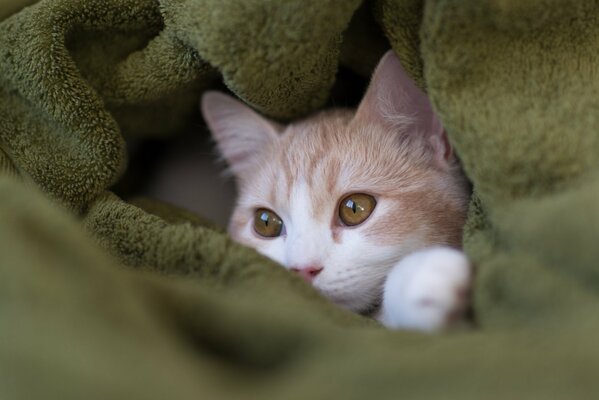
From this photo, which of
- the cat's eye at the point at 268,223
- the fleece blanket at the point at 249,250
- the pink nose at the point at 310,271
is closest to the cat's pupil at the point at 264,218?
the cat's eye at the point at 268,223

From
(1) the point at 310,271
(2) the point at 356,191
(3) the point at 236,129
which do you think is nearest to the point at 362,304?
(1) the point at 310,271

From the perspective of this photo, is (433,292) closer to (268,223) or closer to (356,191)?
(356,191)

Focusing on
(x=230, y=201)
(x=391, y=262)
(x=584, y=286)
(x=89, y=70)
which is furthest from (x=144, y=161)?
(x=584, y=286)

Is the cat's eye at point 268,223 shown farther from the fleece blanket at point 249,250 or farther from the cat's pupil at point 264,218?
the fleece blanket at point 249,250

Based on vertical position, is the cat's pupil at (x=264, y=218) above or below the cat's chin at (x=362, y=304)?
above

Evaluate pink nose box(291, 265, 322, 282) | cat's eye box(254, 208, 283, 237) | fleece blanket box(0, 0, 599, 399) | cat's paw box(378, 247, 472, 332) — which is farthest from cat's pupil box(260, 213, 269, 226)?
cat's paw box(378, 247, 472, 332)

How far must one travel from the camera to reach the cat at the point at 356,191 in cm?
104

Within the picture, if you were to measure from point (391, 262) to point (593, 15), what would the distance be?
46 cm

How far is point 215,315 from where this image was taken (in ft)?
2.07

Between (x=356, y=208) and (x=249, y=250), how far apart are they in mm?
333

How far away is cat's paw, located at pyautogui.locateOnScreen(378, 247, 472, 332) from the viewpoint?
72cm

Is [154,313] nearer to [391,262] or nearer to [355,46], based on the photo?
[391,262]

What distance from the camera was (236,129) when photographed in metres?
1.42

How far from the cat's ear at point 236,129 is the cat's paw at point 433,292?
64cm
